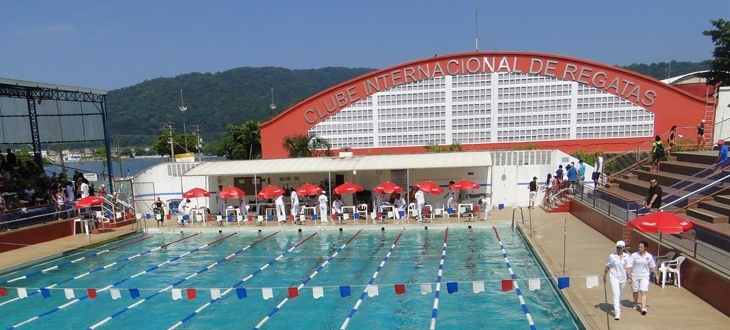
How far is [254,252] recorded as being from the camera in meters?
17.2

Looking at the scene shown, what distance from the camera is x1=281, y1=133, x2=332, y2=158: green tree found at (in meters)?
28.9

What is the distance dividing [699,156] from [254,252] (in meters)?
16.4

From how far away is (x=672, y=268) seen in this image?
1037 cm

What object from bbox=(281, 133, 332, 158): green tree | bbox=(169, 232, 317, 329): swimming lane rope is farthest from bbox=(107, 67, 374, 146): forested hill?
bbox=(169, 232, 317, 329): swimming lane rope

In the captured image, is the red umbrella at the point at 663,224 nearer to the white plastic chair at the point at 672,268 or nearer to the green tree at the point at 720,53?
the white plastic chair at the point at 672,268

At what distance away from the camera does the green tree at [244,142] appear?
2205 inches

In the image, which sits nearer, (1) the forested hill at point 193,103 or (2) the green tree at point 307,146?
(2) the green tree at point 307,146

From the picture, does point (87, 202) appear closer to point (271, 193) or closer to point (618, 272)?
point (271, 193)

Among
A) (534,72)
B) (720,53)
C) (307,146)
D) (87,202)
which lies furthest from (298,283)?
(720,53)

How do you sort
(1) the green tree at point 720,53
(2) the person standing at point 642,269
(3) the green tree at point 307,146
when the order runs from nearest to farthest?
(2) the person standing at point 642,269 < (3) the green tree at point 307,146 < (1) the green tree at point 720,53

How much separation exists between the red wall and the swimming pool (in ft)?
37.5

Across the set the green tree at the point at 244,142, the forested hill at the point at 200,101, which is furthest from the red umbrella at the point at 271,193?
the forested hill at the point at 200,101

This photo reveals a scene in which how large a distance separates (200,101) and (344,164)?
13159cm

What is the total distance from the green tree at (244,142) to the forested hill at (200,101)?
51751 mm
